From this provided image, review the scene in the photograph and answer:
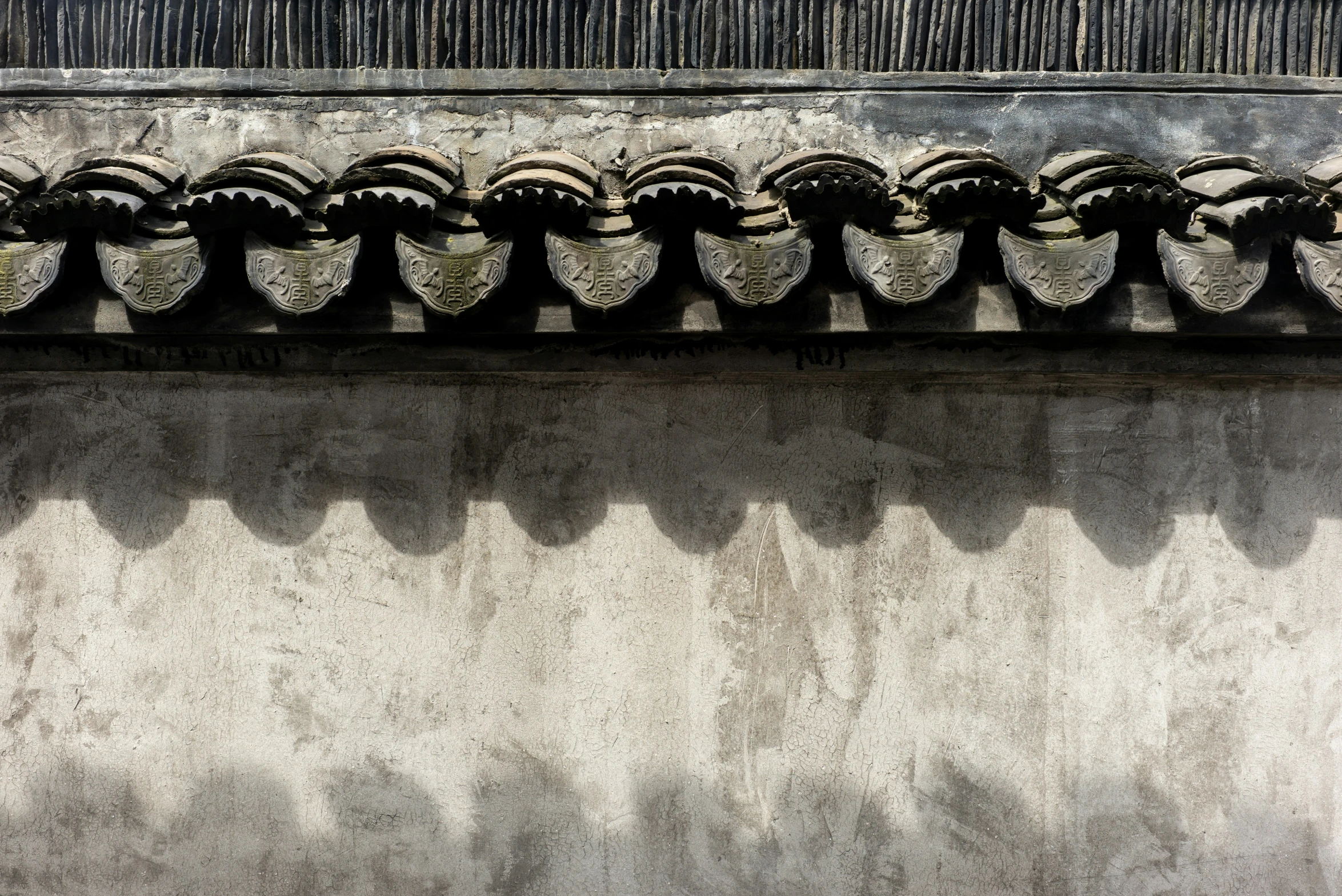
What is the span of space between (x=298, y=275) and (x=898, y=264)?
160cm

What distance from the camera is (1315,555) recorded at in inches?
127

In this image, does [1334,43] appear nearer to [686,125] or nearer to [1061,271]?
[1061,271]

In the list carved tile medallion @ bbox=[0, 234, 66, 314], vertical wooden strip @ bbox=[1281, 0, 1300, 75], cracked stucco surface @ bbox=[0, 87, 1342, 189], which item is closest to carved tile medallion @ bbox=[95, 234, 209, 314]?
carved tile medallion @ bbox=[0, 234, 66, 314]

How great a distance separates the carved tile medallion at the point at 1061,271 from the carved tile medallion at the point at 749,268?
0.58m

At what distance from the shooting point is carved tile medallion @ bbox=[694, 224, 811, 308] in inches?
Result: 105

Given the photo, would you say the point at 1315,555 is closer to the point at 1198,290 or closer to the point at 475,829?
the point at 1198,290

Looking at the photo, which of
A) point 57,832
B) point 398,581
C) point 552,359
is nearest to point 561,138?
point 552,359

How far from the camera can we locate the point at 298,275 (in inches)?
106

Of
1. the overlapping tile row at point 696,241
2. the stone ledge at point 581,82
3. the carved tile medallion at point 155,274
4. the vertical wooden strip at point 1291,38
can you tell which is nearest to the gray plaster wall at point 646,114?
the stone ledge at point 581,82

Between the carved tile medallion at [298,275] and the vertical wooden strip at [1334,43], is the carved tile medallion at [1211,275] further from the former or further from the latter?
the carved tile medallion at [298,275]

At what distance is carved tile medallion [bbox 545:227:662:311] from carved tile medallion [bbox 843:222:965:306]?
0.54 meters

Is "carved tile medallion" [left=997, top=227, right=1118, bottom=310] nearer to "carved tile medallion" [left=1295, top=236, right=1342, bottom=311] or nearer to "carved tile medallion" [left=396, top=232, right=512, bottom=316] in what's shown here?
"carved tile medallion" [left=1295, top=236, right=1342, bottom=311]

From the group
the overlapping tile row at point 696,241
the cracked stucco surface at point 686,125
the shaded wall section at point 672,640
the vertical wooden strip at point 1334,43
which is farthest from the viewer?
the vertical wooden strip at point 1334,43

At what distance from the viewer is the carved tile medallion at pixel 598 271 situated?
105 inches
